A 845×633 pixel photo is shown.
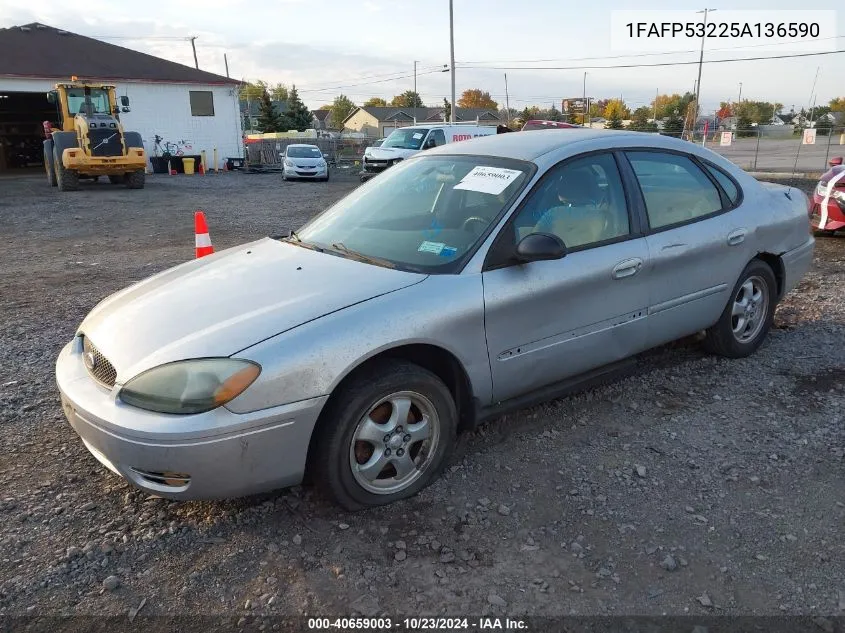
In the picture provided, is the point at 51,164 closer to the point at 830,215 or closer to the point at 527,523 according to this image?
the point at 830,215

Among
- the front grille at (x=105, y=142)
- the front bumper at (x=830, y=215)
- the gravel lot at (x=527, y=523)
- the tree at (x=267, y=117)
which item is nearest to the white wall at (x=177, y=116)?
the front grille at (x=105, y=142)

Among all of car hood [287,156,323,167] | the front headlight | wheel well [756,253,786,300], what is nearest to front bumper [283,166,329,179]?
car hood [287,156,323,167]

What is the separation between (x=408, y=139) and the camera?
72.5 feet

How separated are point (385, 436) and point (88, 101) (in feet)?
68.3

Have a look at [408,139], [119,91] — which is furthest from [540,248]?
[119,91]

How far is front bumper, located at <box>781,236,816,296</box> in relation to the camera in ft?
15.3

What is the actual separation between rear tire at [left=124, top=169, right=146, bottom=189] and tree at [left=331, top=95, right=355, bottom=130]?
315 ft

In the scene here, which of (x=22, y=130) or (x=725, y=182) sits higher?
(x=22, y=130)

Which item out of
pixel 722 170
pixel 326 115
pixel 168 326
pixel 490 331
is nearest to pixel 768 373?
pixel 722 170

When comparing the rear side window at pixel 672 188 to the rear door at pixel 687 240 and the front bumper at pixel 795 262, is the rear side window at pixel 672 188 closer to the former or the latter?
the rear door at pixel 687 240

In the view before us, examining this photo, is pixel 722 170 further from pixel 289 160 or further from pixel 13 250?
pixel 289 160

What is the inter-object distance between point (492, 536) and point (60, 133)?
20.3 m

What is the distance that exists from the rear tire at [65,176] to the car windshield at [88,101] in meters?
1.54

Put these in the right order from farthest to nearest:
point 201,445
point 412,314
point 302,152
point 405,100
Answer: point 405,100
point 302,152
point 412,314
point 201,445
